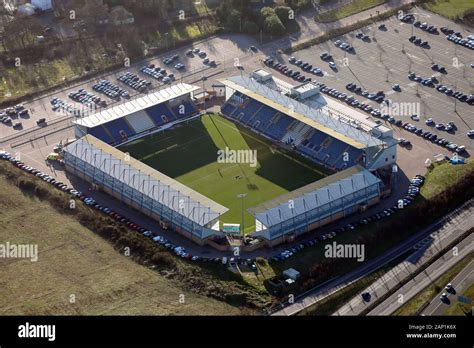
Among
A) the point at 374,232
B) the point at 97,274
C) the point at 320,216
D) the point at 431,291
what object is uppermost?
the point at 431,291

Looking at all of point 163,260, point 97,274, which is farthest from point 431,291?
point 97,274

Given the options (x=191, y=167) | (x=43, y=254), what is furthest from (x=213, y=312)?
(x=191, y=167)

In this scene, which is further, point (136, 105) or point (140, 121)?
point (136, 105)

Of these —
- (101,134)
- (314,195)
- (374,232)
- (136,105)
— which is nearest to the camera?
(374,232)

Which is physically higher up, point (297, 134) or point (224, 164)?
point (297, 134)

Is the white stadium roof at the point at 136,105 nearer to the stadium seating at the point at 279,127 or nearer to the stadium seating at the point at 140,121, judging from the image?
the stadium seating at the point at 140,121

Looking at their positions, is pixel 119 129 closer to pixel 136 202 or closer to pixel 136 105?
pixel 136 105

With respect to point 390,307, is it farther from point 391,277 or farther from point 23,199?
point 23,199
